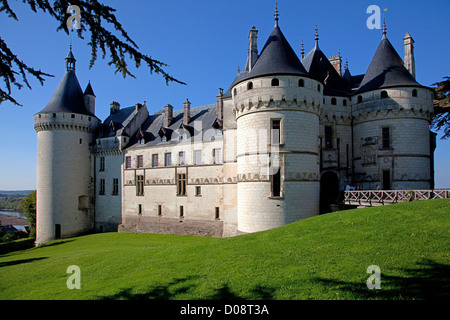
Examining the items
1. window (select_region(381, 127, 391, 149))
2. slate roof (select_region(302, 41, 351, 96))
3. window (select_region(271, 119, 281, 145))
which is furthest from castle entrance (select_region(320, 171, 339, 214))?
window (select_region(271, 119, 281, 145))

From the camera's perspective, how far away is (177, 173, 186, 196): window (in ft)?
101

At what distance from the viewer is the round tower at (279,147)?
1947cm

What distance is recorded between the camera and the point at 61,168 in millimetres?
36469

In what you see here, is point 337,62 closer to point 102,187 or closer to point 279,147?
point 279,147

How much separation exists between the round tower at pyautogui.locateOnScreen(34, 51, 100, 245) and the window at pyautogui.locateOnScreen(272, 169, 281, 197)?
92.5ft

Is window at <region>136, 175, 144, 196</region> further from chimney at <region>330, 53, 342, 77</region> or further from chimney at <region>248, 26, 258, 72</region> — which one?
chimney at <region>330, 53, 342, 77</region>

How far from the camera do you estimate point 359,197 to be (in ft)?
66.0

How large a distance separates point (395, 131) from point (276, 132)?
1000 cm

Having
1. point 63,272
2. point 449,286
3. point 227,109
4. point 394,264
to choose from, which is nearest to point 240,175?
point 227,109

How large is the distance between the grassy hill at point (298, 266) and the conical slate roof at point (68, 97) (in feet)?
88.2

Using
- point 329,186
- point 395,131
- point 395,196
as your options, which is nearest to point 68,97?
point 329,186

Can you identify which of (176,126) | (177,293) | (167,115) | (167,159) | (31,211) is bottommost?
(31,211)

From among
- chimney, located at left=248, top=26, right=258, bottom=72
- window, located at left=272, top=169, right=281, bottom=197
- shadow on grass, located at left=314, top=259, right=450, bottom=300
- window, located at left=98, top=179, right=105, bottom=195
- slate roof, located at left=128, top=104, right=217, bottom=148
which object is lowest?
shadow on grass, located at left=314, top=259, right=450, bottom=300

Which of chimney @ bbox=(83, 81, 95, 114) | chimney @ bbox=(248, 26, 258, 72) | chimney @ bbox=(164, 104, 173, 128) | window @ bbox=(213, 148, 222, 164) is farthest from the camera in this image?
chimney @ bbox=(83, 81, 95, 114)
